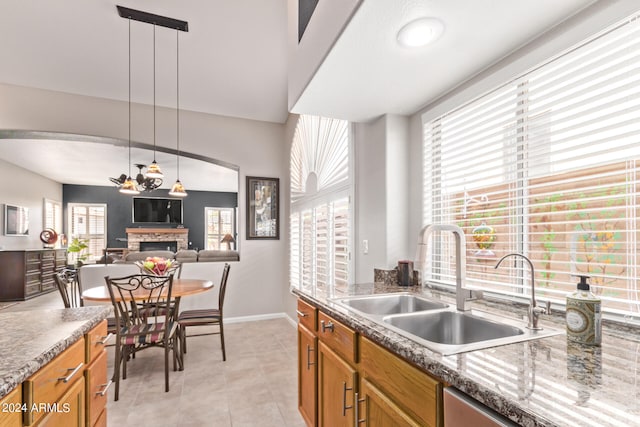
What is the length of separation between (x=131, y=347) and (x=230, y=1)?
10.0 ft

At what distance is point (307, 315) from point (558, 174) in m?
1.46

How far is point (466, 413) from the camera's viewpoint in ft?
Answer: 2.55

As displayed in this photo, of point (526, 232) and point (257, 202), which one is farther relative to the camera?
point (257, 202)

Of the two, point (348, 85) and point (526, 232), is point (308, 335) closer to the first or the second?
point (526, 232)

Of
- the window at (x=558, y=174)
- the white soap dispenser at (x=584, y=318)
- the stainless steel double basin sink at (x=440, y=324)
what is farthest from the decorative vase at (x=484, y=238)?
the white soap dispenser at (x=584, y=318)

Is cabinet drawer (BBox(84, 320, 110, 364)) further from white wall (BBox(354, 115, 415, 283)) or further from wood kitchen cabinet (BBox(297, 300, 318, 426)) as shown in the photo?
white wall (BBox(354, 115, 415, 283))

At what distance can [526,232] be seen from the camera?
152 centimetres

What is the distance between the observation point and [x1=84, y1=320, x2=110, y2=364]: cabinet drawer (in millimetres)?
1327

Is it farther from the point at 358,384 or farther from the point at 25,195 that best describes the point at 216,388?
the point at 25,195

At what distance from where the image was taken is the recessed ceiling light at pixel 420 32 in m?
1.33

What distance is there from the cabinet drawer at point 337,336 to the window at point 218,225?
10.2 meters

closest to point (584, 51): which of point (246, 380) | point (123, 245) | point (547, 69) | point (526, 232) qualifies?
point (547, 69)

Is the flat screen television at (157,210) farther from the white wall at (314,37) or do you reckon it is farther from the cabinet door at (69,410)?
the cabinet door at (69,410)

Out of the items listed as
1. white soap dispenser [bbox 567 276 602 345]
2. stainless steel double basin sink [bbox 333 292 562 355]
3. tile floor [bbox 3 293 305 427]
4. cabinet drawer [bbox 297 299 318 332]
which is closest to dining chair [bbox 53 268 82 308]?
tile floor [bbox 3 293 305 427]
